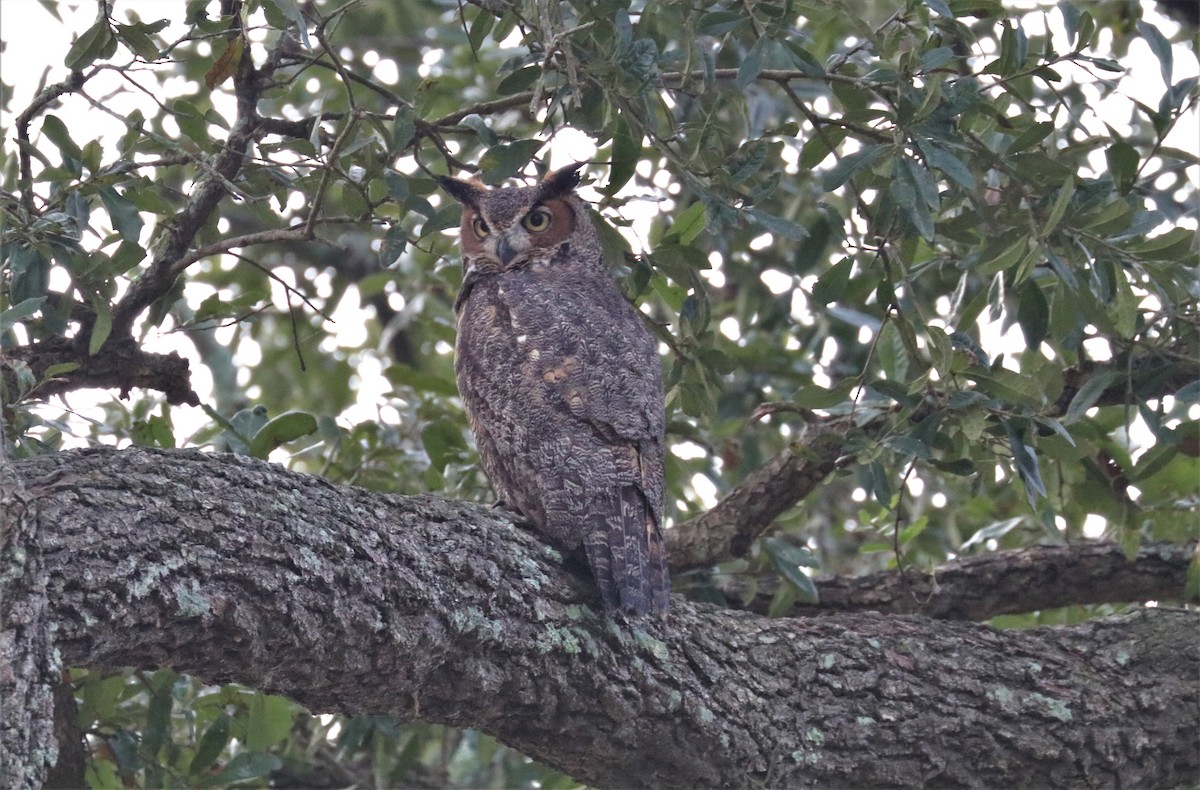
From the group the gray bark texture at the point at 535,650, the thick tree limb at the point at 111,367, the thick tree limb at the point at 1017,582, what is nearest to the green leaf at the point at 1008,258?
the gray bark texture at the point at 535,650

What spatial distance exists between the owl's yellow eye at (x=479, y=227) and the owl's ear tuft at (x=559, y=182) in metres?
0.23

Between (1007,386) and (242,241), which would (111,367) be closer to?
(242,241)

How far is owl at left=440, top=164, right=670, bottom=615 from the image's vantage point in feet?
9.75

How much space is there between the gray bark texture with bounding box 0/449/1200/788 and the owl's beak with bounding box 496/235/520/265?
1.35m

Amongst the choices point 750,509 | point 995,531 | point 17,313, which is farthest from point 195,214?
point 995,531

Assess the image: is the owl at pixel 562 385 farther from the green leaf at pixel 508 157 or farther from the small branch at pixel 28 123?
the small branch at pixel 28 123

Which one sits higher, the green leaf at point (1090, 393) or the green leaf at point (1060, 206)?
the green leaf at point (1060, 206)

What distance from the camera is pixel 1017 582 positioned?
3.78 m

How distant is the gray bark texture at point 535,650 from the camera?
1.99m

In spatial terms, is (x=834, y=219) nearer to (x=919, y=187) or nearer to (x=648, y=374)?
(x=919, y=187)

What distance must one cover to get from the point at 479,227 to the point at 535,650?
1939mm

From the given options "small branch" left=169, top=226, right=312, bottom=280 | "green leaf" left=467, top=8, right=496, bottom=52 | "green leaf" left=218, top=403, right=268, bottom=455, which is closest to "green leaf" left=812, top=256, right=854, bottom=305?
"green leaf" left=467, top=8, right=496, bottom=52

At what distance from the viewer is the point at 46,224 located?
2.41m

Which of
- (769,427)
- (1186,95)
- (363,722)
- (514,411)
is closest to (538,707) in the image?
(514,411)
